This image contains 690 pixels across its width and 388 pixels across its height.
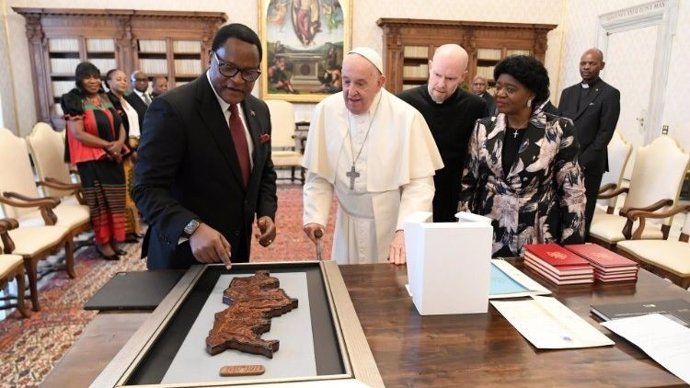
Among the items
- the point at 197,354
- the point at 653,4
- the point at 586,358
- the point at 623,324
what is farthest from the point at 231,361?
the point at 653,4

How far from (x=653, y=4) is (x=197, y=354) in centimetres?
801

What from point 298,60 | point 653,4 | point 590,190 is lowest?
point 590,190

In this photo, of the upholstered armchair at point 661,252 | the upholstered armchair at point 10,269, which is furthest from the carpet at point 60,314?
the upholstered armchair at point 661,252

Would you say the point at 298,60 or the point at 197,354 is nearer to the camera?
the point at 197,354

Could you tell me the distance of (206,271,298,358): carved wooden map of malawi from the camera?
110 cm

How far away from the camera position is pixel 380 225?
8.04 ft

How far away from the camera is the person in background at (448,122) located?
9.12 ft

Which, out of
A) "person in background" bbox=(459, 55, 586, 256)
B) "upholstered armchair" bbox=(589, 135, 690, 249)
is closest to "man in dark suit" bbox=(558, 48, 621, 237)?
"upholstered armchair" bbox=(589, 135, 690, 249)

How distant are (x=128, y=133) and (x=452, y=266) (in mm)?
4471

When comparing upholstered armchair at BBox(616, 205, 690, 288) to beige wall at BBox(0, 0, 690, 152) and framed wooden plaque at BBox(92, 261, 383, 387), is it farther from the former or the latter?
beige wall at BBox(0, 0, 690, 152)

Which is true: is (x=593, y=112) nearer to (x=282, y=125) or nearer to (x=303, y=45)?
(x=282, y=125)

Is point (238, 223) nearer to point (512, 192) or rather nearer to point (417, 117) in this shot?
point (417, 117)

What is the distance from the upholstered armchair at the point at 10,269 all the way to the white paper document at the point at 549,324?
2955mm

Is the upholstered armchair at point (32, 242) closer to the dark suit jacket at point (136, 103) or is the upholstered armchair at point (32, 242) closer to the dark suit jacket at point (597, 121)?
the dark suit jacket at point (136, 103)
